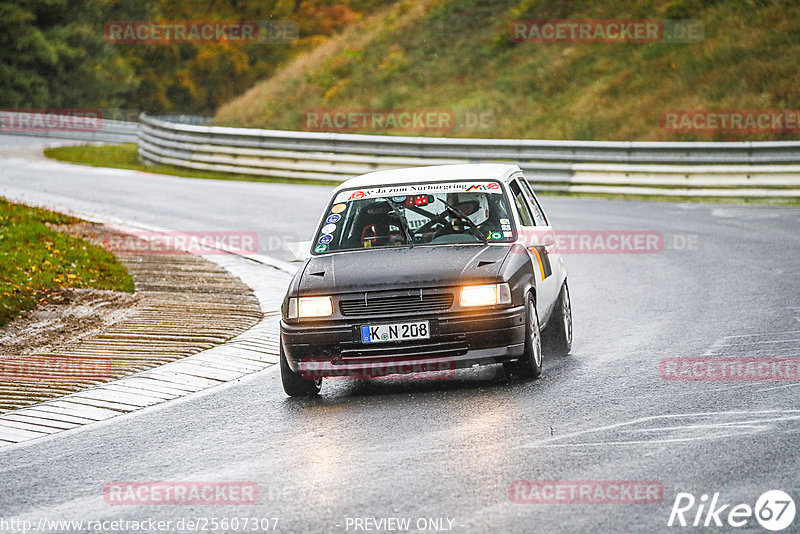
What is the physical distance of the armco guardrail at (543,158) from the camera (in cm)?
2294

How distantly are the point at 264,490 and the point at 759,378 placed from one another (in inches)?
159

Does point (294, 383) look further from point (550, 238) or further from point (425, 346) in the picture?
point (550, 238)

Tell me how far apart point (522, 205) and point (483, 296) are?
191 centimetres

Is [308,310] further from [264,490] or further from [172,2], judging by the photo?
[172,2]

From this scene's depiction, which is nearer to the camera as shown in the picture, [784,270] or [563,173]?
[784,270]

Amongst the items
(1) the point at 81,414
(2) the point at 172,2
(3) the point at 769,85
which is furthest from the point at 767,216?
(2) the point at 172,2

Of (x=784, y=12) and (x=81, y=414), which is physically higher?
(x=784, y=12)

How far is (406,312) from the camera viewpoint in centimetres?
884

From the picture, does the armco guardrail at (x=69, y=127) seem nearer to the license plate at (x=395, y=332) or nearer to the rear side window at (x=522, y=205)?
the rear side window at (x=522, y=205)
